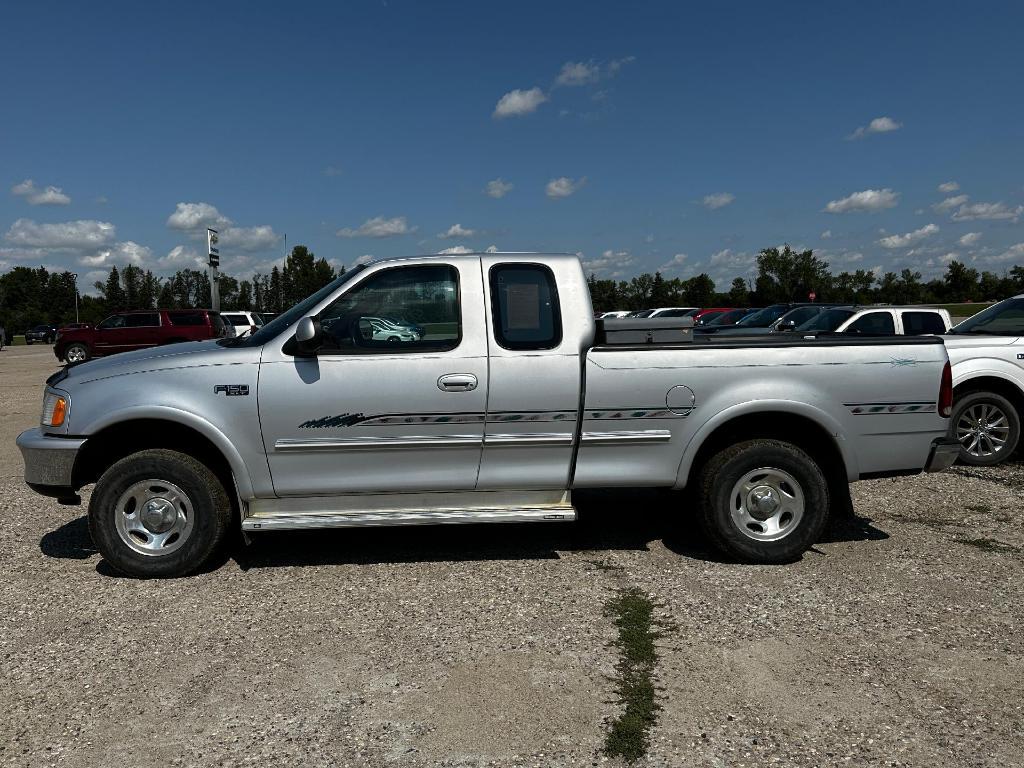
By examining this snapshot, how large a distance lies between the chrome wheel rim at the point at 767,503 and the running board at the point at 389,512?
113 cm

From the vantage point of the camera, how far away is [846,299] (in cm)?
8694

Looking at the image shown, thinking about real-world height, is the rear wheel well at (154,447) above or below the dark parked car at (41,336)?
below

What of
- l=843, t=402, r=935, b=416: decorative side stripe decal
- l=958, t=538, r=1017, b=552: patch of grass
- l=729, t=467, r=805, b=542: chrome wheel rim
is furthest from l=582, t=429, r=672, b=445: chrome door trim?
l=958, t=538, r=1017, b=552: patch of grass

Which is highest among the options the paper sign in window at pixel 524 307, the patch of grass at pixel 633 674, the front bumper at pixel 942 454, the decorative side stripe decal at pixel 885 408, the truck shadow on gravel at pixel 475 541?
the paper sign in window at pixel 524 307

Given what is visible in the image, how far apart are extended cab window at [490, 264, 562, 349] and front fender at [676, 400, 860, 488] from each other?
110cm

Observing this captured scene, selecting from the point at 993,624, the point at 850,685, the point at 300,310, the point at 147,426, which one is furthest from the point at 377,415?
the point at 993,624

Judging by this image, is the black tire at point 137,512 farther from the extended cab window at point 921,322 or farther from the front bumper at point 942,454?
the extended cab window at point 921,322

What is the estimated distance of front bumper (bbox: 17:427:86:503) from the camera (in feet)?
15.6

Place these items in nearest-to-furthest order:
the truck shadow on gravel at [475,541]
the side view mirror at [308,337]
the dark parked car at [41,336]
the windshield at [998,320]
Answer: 1. the side view mirror at [308,337]
2. the truck shadow on gravel at [475,541]
3. the windshield at [998,320]
4. the dark parked car at [41,336]

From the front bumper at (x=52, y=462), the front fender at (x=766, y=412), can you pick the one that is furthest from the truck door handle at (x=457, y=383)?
the front bumper at (x=52, y=462)

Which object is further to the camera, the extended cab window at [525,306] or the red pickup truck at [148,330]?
the red pickup truck at [148,330]

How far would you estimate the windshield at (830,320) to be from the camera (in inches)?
489

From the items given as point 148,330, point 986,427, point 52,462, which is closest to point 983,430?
point 986,427

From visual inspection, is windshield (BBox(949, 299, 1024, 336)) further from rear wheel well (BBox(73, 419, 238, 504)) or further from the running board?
rear wheel well (BBox(73, 419, 238, 504))
